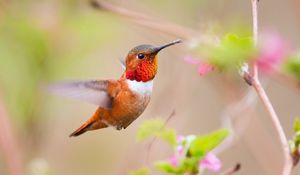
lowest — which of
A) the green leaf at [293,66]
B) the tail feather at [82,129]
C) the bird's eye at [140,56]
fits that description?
the tail feather at [82,129]

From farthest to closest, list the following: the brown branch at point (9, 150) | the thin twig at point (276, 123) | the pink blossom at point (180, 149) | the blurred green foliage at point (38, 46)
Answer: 1. the blurred green foliage at point (38, 46)
2. the brown branch at point (9, 150)
3. the pink blossom at point (180, 149)
4. the thin twig at point (276, 123)

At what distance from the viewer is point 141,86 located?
6.51ft

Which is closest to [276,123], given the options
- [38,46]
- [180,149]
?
[180,149]

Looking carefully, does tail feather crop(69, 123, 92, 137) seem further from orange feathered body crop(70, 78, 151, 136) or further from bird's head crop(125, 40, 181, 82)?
bird's head crop(125, 40, 181, 82)

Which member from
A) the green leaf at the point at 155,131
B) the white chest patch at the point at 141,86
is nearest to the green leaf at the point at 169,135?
the green leaf at the point at 155,131

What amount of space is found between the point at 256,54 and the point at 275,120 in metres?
0.18

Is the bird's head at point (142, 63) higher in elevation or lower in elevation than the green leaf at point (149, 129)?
higher

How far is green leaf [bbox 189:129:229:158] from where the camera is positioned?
193 cm

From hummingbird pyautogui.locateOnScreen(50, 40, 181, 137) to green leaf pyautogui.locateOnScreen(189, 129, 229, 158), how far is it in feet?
0.54

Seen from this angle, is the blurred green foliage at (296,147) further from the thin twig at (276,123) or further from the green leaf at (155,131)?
the green leaf at (155,131)

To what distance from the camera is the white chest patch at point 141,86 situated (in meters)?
1.96

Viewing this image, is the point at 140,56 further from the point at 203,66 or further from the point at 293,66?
the point at 293,66

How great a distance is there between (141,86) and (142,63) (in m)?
0.06

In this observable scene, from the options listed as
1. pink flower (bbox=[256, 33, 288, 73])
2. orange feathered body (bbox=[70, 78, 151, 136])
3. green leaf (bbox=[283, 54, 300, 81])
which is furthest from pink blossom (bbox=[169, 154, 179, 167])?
pink flower (bbox=[256, 33, 288, 73])
